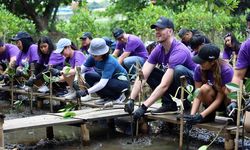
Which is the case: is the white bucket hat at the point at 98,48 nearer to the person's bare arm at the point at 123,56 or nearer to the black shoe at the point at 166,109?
the black shoe at the point at 166,109

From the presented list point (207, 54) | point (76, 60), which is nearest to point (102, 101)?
point (76, 60)

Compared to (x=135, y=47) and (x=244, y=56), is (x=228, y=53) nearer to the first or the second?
(x=135, y=47)

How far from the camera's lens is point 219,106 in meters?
5.46

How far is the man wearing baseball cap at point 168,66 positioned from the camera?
5.90 metres

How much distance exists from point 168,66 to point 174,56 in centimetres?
15

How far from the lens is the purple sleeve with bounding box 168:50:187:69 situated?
5.93m

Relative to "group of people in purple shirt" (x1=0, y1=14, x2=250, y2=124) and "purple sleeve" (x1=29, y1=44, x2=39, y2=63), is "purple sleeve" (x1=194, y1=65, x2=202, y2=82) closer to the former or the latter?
"group of people in purple shirt" (x1=0, y1=14, x2=250, y2=124)

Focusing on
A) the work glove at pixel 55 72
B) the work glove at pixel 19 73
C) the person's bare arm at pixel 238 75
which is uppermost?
the person's bare arm at pixel 238 75

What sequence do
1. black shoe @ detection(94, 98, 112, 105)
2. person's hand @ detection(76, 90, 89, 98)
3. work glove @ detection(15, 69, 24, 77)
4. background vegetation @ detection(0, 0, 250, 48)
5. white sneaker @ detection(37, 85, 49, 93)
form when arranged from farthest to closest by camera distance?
background vegetation @ detection(0, 0, 250, 48) → work glove @ detection(15, 69, 24, 77) → white sneaker @ detection(37, 85, 49, 93) → black shoe @ detection(94, 98, 112, 105) → person's hand @ detection(76, 90, 89, 98)

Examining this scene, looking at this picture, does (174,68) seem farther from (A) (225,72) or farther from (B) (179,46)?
(A) (225,72)

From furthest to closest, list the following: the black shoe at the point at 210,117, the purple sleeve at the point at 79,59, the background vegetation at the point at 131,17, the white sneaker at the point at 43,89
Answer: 1. the background vegetation at the point at 131,17
2. the white sneaker at the point at 43,89
3. the purple sleeve at the point at 79,59
4. the black shoe at the point at 210,117

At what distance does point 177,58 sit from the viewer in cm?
595

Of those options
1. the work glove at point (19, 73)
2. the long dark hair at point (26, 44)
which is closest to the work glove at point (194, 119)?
the work glove at point (19, 73)

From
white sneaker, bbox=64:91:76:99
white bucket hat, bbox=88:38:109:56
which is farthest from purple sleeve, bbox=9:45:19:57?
white bucket hat, bbox=88:38:109:56
